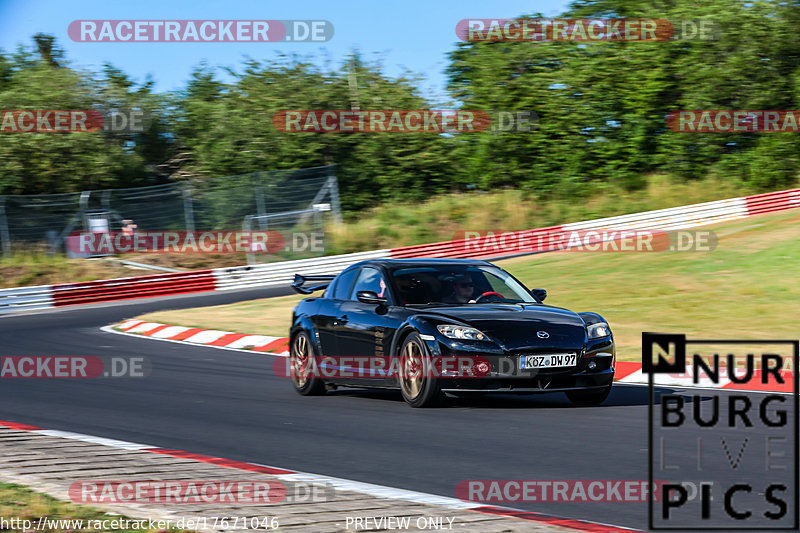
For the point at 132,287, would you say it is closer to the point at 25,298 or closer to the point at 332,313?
the point at 25,298

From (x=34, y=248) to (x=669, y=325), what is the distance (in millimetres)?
19165

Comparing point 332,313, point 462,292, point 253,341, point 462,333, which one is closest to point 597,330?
point 462,333

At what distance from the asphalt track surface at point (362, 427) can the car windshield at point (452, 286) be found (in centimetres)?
98

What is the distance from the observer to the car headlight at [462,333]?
30.3 feet

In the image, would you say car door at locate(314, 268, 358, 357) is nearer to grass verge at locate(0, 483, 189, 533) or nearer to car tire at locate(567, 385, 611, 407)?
car tire at locate(567, 385, 611, 407)

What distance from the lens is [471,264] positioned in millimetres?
10703

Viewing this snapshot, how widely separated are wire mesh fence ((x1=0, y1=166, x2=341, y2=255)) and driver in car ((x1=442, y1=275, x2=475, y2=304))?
20.6 metres

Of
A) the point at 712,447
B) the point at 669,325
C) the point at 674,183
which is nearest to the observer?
the point at 712,447

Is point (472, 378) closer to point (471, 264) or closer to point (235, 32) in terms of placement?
point (471, 264)

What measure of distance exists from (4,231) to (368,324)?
2135cm

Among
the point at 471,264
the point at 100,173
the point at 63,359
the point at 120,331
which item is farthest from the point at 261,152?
the point at 471,264

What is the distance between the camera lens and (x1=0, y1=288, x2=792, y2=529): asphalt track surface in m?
6.56

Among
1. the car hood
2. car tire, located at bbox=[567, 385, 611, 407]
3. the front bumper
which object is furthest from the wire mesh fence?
the front bumper

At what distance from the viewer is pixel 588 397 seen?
389 inches
